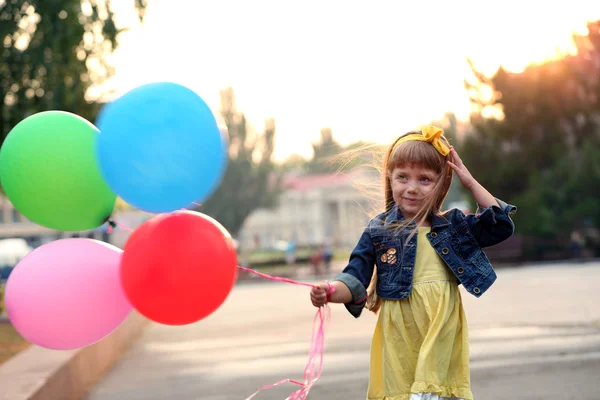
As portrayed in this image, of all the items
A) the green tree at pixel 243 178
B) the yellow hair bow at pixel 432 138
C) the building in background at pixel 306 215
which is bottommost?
the building in background at pixel 306 215

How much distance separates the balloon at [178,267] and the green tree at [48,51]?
907 centimetres

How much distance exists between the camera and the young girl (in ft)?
11.8

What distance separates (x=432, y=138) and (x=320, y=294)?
919 millimetres

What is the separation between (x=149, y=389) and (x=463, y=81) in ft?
90.2

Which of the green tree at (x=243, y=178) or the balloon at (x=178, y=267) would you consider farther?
the green tree at (x=243, y=178)

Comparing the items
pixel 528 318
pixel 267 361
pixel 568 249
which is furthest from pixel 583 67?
pixel 267 361

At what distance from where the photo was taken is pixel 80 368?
7203mm

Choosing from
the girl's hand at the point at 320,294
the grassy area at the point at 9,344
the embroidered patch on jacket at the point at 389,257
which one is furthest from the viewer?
the grassy area at the point at 9,344

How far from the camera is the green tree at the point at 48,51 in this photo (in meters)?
12.0

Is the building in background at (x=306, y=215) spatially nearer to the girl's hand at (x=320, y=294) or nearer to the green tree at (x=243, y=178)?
the green tree at (x=243, y=178)

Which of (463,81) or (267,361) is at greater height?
(463,81)

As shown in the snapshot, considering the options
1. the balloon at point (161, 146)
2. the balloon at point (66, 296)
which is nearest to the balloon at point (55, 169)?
the balloon at point (66, 296)

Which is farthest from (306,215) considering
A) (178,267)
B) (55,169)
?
(178,267)

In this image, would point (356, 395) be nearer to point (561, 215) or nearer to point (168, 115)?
point (168, 115)
